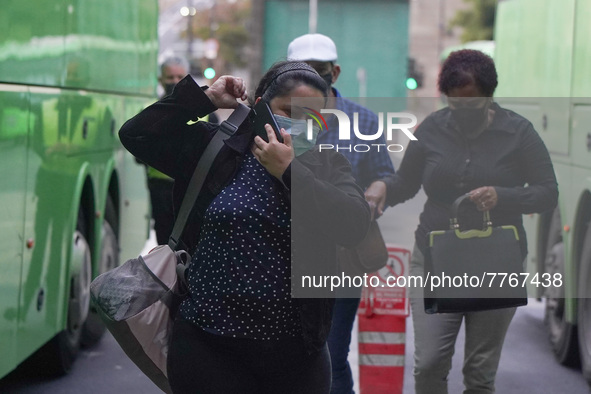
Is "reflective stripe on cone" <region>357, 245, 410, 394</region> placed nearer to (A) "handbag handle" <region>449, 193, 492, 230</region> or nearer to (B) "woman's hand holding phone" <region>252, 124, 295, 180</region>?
(A) "handbag handle" <region>449, 193, 492, 230</region>

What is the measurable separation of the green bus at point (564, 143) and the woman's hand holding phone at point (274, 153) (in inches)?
129

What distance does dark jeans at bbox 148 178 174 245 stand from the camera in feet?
26.2

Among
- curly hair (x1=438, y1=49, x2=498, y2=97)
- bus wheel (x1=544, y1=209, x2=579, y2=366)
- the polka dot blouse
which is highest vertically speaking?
curly hair (x1=438, y1=49, x2=498, y2=97)

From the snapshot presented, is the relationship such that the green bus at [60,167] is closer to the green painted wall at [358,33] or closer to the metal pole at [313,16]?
the metal pole at [313,16]

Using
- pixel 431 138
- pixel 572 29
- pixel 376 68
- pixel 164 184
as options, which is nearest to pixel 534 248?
pixel 572 29

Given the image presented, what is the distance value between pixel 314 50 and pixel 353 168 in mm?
667

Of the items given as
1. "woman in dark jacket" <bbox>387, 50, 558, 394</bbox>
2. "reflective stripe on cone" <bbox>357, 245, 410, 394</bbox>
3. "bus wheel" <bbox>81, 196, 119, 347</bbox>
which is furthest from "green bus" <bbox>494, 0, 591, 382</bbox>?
"bus wheel" <bbox>81, 196, 119, 347</bbox>

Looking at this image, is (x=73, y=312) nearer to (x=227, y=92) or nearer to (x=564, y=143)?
(x=564, y=143)

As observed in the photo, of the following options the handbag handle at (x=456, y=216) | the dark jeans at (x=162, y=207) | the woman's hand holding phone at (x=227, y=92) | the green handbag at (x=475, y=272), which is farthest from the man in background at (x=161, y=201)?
the woman's hand holding phone at (x=227, y=92)

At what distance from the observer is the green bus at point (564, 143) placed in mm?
7234

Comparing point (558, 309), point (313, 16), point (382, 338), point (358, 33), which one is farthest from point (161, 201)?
point (358, 33)

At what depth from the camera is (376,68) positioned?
3538cm

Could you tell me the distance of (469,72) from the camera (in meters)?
5.00

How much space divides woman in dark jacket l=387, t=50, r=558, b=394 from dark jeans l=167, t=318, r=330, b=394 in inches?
56.0
